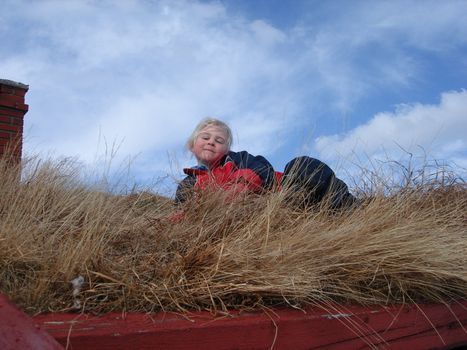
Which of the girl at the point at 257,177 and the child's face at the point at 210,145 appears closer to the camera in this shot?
the girl at the point at 257,177

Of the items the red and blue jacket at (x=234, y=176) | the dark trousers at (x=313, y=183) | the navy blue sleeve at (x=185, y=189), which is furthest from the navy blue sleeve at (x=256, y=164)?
the navy blue sleeve at (x=185, y=189)

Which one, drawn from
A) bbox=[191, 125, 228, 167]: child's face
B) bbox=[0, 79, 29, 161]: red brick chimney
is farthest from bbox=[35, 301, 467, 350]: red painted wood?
bbox=[0, 79, 29, 161]: red brick chimney

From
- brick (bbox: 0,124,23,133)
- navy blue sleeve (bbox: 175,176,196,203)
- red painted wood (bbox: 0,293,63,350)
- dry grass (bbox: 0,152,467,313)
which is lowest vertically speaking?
red painted wood (bbox: 0,293,63,350)

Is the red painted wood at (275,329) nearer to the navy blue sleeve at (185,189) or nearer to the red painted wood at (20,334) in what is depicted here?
the red painted wood at (20,334)

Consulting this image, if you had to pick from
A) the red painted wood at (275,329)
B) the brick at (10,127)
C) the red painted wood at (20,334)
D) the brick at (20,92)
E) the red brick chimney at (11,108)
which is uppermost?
the brick at (20,92)

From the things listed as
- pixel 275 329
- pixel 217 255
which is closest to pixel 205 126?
pixel 217 255

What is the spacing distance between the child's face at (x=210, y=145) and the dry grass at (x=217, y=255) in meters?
0.77

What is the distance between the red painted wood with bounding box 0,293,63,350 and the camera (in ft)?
3.54

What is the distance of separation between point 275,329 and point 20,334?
76 centimetres

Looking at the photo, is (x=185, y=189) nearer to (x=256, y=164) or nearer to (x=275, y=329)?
(x=256, y=164)

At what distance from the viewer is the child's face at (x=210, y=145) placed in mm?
3723

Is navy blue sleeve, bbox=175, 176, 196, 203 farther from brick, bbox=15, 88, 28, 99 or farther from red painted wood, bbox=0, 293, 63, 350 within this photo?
brick, bbox=15, 88, 28, 99

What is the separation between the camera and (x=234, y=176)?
3.28m

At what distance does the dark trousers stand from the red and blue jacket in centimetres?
13
